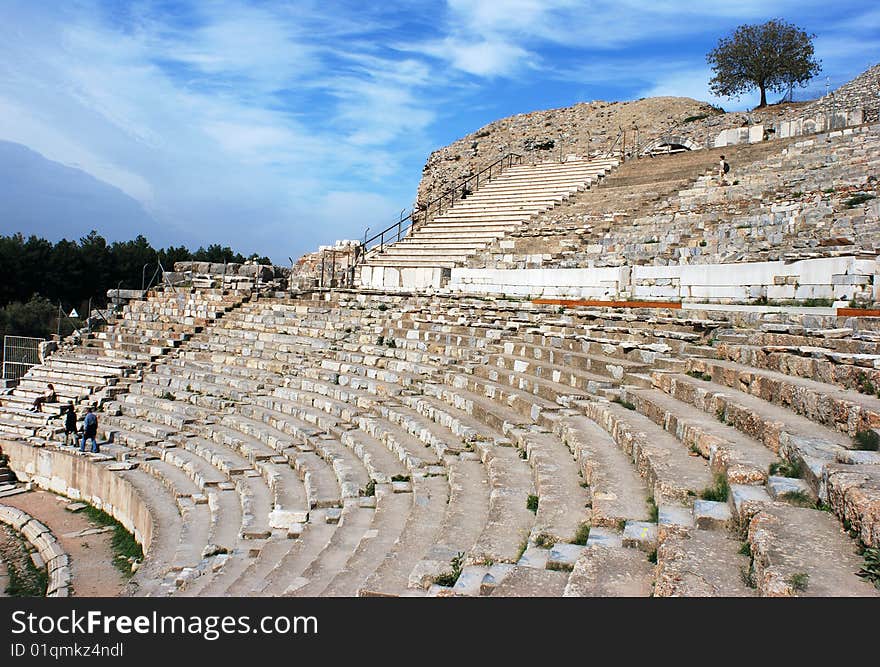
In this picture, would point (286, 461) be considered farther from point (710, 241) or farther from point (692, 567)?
point (710, 241)

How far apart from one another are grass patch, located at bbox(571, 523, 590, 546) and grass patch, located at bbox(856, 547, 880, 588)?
1604 mm

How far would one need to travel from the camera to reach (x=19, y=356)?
18.7 m

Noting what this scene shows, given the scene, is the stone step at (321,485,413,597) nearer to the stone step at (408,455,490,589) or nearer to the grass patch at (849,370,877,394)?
the stone step at (408,455,490,589)

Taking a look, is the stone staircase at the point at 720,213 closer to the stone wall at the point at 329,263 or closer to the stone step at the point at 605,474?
the stone step at the point at 605,474

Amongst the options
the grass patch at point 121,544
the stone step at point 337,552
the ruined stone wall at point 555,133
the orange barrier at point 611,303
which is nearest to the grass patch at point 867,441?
the stone step at point 337,552

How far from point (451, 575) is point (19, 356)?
18.8 metres

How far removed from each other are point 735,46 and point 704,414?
35.7m

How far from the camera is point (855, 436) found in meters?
4.44

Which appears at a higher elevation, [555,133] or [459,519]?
[555,133]

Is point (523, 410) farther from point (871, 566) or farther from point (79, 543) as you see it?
point (79, 543)

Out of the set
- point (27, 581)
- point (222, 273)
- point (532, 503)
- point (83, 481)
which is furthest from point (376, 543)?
point (222, 273)

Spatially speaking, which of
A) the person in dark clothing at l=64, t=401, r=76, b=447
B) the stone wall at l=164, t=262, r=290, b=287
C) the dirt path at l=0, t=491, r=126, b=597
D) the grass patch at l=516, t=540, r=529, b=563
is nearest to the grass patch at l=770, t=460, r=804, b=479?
the grass patch at l=516, t=540, r=529, b=563

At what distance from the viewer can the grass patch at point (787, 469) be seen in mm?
4008
